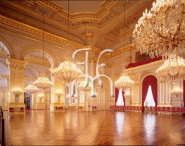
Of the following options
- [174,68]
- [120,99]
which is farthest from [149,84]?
[174,68]

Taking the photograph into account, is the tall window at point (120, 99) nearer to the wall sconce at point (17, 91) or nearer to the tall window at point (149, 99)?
the tall window at point (149, 99)

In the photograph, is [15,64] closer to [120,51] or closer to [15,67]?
[15,67]

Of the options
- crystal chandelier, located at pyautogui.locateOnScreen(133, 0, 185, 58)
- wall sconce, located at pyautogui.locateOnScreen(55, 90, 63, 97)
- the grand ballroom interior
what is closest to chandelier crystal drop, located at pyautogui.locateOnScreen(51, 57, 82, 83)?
the grand ballroom interior

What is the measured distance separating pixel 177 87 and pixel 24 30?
10.3 metres

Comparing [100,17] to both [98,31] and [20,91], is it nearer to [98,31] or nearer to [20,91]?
[98,31]

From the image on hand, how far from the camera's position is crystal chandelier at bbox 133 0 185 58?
4582mm

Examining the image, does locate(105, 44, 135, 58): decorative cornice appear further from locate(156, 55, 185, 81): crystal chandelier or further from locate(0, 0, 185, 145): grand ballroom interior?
locate(156, 55, 185, 81): crystal chandelier

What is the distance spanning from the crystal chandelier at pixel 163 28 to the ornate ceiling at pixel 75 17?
4.05m

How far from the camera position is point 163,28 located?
4848 millimetres

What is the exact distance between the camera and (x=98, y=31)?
13.4m

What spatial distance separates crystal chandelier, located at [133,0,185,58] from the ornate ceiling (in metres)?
4.05

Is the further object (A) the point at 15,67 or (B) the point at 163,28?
(A) the point at 15,67

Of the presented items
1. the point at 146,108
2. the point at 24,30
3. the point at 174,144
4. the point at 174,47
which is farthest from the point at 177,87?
the point at 24,30

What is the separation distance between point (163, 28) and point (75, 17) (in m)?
8.05
